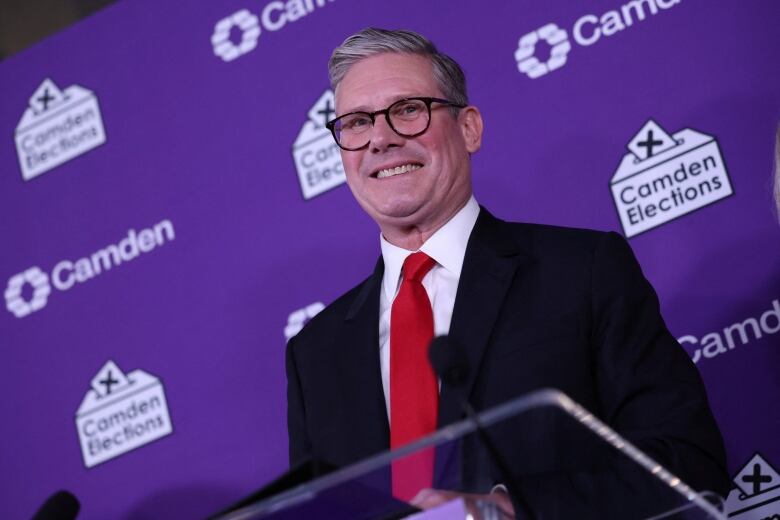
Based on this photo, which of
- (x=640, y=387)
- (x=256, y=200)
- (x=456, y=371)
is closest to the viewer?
(x=456, y=371)

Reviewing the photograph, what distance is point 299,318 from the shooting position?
2926 millimetres

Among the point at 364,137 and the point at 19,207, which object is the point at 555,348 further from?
the point at 19,207

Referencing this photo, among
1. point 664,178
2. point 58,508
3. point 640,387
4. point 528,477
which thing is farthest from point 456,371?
point 664,178

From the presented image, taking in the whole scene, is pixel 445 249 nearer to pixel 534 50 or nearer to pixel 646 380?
pixel 646 380

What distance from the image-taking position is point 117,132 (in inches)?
129

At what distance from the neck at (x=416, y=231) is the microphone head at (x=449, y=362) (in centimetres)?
88

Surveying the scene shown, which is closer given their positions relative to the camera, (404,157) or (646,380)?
(646,380)

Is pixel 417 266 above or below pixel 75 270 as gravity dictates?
below

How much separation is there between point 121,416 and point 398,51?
134 centimetres

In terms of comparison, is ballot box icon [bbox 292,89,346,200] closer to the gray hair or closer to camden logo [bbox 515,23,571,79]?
camden logo [bbox 515,23,571,79]

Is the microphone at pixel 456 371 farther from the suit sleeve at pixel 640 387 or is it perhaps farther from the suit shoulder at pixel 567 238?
the suit shoulder at pixel 567 238

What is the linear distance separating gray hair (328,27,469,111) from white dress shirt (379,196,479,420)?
0.23 metres

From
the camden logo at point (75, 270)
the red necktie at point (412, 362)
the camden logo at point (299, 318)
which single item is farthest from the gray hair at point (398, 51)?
the camden logo at point (75, 270)

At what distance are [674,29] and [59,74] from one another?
173 cm
